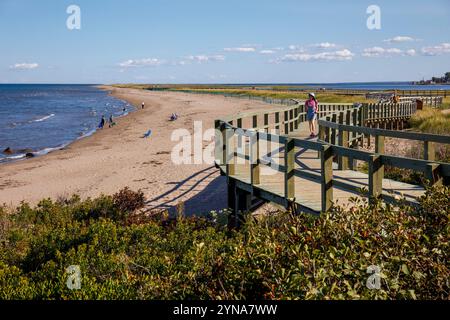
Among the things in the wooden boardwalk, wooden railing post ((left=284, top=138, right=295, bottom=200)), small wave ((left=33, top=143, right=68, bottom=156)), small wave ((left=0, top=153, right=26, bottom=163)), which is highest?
wooden railing post ((left=284, top=138, right=295, bottom=200))

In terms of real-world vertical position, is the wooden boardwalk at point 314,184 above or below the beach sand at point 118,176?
above

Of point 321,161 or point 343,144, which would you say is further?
point 343,144

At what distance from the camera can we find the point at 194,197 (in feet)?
39.3

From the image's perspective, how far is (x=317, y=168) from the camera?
949 centimetres

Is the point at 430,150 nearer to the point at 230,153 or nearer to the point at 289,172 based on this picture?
the point at 289,172

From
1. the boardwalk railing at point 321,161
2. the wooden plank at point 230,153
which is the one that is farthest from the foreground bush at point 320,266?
the wooden plank at point 230,153

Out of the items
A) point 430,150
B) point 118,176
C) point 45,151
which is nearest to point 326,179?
point 430,150

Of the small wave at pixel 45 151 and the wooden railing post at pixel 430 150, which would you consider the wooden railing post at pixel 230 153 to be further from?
the small wave at pixel 45 151

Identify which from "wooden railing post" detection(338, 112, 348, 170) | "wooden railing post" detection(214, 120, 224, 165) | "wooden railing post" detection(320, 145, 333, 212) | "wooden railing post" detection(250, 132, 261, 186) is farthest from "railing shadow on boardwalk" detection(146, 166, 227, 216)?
"wooden railing post" detection(320, 145, 333, 212)

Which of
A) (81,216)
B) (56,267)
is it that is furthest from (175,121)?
(56,267)

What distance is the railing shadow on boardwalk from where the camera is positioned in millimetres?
10961

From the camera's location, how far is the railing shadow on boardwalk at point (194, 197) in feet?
36.0

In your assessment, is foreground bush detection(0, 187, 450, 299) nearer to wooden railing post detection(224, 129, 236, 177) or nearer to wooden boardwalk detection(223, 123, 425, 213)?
wooden boardwalk detection(223, 123, 425, 213)
